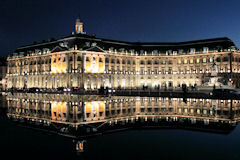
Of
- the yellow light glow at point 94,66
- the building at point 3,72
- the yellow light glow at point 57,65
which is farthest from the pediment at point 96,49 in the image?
the building at point 3,72

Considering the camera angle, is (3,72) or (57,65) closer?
(57,65)

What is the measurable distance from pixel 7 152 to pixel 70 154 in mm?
2697

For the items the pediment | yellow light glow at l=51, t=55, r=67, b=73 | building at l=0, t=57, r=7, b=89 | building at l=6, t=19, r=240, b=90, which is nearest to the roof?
building at l=6, t=19, r=240, b=90

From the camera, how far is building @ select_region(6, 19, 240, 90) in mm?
72181

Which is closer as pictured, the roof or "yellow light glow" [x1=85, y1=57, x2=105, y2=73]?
"yellow light glow" [x1=85, y1=57, x2=105, y2=73]

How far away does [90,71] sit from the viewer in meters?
72.9

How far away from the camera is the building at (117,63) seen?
72.2m

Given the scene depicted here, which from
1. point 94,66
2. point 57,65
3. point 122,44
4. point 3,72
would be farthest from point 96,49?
point 3,72

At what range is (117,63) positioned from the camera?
82625mm

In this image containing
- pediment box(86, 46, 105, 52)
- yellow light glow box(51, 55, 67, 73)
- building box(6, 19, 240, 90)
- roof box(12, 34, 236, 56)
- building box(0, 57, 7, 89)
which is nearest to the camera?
building box(6, 19, 240, 90)

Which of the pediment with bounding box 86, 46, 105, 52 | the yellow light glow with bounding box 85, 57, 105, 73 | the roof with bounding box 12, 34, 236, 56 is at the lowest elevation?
the yellow light glow with bounding box 85, 57, 105, 73

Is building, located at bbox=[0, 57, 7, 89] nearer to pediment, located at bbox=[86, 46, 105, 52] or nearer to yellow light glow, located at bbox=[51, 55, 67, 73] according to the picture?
yellow light glow, located at bbox=[51, 55, 67, 73]

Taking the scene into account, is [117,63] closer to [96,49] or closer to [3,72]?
[96,49]

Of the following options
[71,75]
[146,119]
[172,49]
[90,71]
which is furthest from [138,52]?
[146,119]
